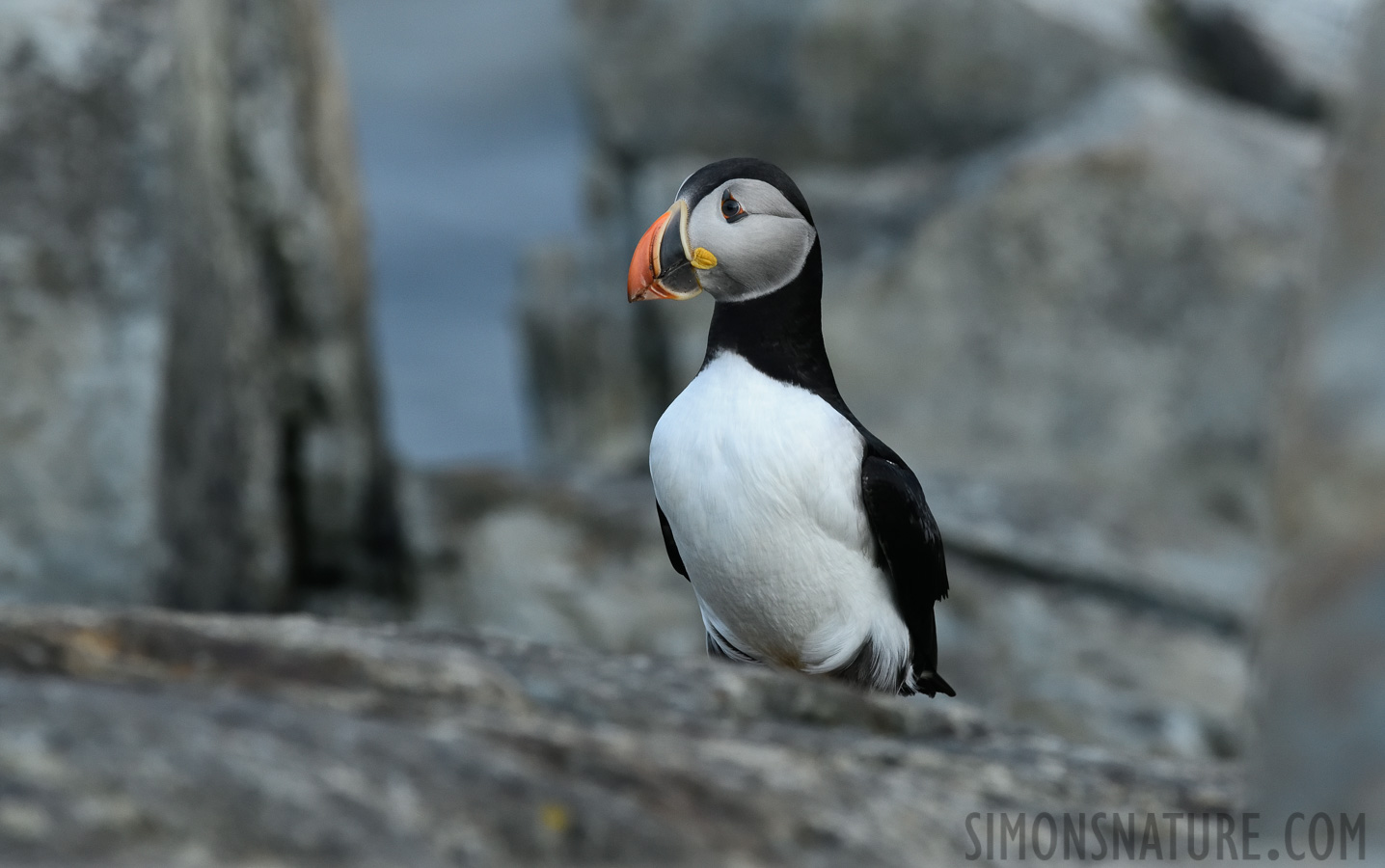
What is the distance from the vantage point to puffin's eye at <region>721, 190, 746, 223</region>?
3.72m

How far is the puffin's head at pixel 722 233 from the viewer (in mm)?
3695

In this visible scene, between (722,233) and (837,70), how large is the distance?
9.88 metres

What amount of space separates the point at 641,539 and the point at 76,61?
4021 mm

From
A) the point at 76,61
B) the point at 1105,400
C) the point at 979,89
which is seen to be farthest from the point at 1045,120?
the point at 76,61

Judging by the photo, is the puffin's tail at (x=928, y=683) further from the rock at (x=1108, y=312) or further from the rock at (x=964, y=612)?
the rock at (x=1108, y=312)

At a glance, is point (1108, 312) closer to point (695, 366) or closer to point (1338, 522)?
point (695, 366)

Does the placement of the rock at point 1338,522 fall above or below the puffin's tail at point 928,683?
above

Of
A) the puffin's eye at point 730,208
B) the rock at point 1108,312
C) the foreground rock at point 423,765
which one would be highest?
the rock at point 1108,312

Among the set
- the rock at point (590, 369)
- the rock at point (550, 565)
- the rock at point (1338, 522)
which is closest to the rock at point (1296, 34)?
the rock at point (590, 369)

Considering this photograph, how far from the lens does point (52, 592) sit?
7102 mm

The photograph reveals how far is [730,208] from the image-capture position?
3730 mm

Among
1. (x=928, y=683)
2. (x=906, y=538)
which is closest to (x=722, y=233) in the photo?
(x=906, y=538)

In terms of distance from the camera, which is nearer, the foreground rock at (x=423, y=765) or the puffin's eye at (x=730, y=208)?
the foreground rock at (x=423, y=765)

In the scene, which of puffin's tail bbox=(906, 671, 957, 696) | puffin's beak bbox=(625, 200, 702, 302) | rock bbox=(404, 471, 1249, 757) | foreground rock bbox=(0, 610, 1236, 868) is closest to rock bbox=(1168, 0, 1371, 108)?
rock bbox=(404, 471, 1249, 757)
